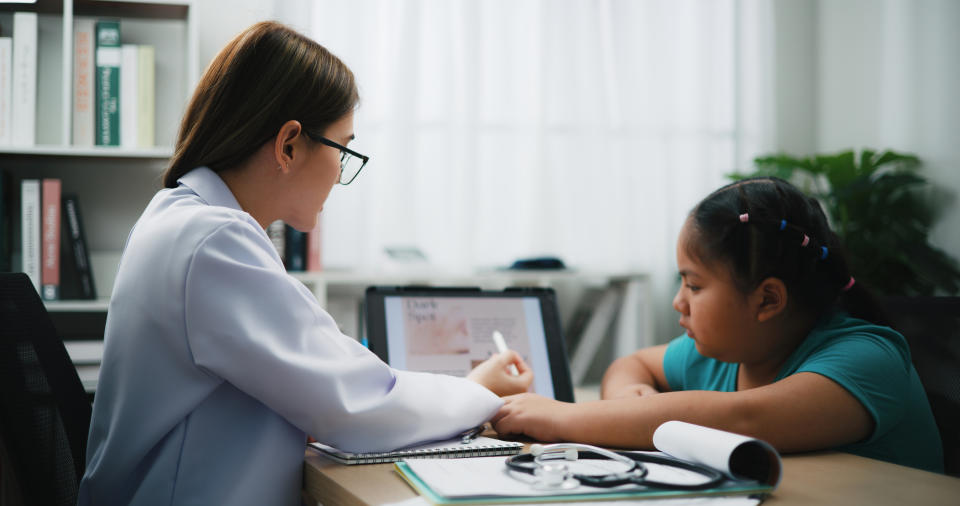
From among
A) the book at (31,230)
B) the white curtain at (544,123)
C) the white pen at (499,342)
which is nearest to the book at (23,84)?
the book at (31,230)

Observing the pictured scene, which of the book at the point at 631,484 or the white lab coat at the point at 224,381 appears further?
the white lab coat at the point at 224,381

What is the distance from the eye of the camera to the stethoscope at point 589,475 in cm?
61

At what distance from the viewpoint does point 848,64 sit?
8.98ft

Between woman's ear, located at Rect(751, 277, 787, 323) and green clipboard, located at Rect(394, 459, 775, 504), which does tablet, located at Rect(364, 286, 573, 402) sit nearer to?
woman's ear, located at Rect(751, 277, 787, 323)

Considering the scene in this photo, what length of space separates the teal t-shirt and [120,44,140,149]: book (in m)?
1.65

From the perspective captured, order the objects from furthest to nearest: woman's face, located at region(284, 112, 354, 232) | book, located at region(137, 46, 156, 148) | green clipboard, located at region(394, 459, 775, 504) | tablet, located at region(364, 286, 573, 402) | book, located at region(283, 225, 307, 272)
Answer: book, located at region(283, 225, 307, 272) → book, located at region(137, 46, 156, 148) → tablet, located at region(364, 286, 573, 402) → woman's face, located at region(284, 112, 354, 232) → green clipboard, located at region(394, 459, 775, 504)

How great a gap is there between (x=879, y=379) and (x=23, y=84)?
76.6 inches

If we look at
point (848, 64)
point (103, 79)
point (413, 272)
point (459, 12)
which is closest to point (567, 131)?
point (459, 12)

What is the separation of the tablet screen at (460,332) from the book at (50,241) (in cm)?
110

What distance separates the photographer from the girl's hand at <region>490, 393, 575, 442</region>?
2.74 ft

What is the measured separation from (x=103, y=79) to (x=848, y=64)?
8.30ft

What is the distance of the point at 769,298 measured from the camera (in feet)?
3.23

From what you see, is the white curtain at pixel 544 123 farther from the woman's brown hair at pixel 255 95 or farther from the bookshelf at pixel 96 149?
the woman's brown hair at pixel 255 95

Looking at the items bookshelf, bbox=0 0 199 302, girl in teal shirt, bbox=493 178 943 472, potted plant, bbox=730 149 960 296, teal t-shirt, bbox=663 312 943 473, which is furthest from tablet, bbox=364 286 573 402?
potted plant, bbox=730 149 960 296
